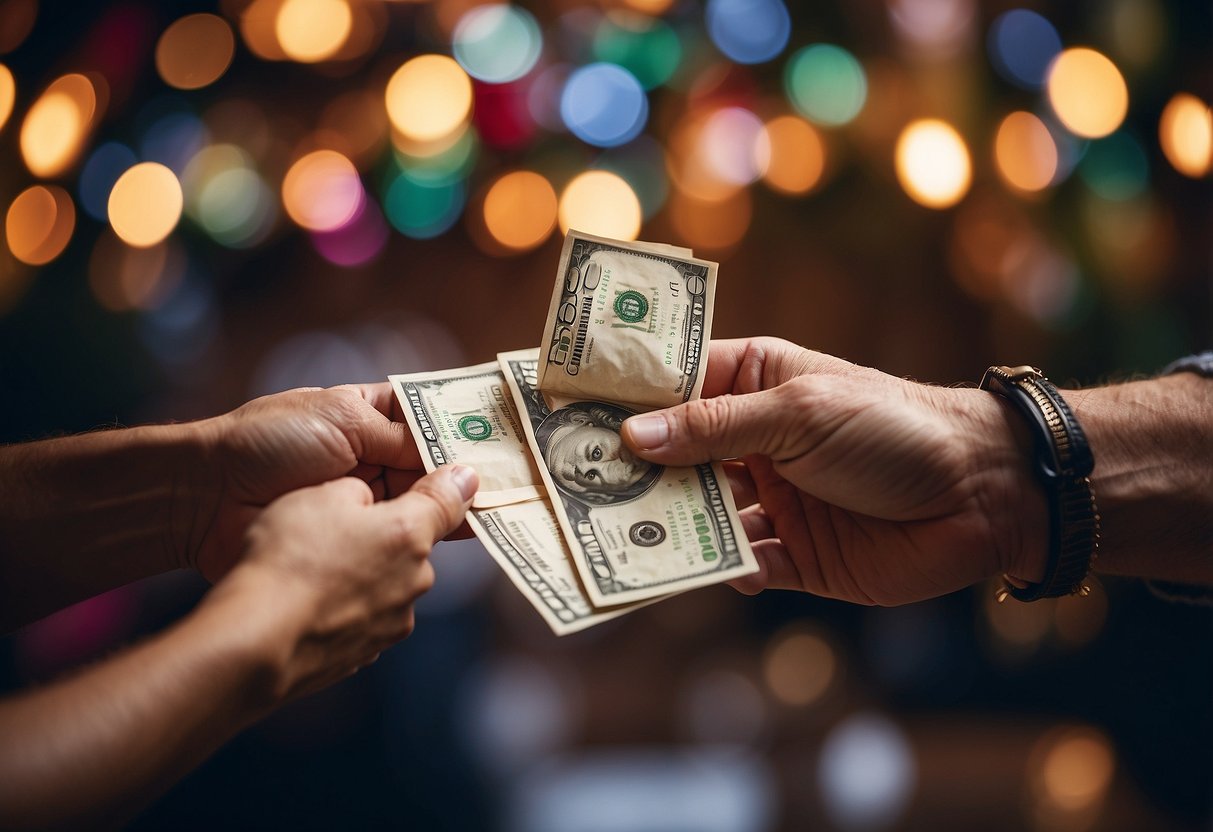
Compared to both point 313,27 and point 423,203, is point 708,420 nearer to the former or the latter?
point 423,203

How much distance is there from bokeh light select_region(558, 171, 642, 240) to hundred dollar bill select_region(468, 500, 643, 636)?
1750 mm

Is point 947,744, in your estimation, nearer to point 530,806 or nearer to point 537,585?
point 530,806

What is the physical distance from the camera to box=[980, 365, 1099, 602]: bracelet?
105 cm

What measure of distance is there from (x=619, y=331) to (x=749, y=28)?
6.37 feet

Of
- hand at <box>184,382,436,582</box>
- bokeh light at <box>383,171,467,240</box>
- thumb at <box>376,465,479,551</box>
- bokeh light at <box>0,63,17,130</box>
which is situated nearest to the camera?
thumb at <box>376,465,479,551</box>

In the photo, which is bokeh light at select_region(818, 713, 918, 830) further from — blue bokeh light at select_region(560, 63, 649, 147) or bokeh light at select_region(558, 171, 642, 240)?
blue bokeh light at select_region(560, 63, 649, 147)

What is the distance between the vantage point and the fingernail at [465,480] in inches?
41.6

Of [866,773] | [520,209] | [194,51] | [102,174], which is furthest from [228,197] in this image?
[866,773]

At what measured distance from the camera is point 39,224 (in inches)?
88.6

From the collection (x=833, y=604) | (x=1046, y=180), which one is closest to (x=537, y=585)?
(x=833, y=604)

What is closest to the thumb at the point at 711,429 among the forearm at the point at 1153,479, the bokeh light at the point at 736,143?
the forearm at the point at 1153,479

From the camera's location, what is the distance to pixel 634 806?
214cm

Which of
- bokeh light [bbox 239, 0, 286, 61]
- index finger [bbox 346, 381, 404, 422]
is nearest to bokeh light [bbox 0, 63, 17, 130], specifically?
bokeh light [bbox 239, 0, 286, 61]

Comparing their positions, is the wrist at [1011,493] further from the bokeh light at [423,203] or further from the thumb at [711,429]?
the bokeh light at [423,203]
